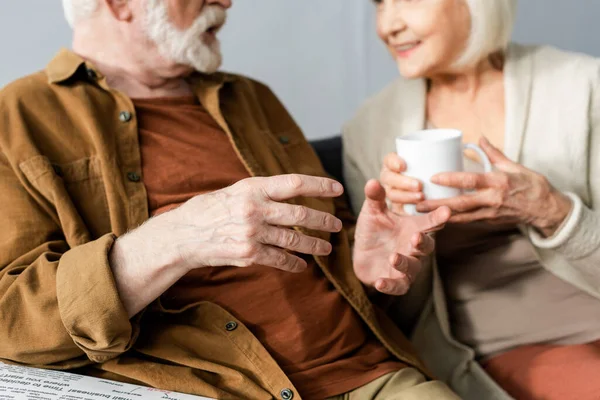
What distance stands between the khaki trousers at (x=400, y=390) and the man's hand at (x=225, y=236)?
306mm

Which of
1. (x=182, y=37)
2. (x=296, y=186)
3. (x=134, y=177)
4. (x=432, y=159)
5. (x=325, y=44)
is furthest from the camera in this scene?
(x=325, y=44)

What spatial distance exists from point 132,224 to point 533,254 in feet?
2.63

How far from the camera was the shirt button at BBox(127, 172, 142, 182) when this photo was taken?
122 cm

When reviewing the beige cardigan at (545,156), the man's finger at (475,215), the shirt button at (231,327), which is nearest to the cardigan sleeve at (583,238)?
the beige cardigan at (545,156)

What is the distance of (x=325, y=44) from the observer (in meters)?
2.21

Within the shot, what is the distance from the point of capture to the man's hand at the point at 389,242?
1.12 meters

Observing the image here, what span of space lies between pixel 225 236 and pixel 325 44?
138 cm

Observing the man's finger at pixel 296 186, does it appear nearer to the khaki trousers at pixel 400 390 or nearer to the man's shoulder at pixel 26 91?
the khaki trousers at pixel 400 390

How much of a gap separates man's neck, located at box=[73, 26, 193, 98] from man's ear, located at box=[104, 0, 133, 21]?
0.04 metres

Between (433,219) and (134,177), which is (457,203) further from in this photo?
(134,177)

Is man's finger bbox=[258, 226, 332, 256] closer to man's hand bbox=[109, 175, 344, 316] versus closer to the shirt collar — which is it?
man's hand bbox=[109, 175, 344, 316]

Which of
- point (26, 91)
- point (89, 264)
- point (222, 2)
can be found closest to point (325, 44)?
point (222, 2)

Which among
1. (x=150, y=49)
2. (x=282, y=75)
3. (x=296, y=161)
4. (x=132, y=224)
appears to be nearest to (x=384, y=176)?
(x=296, y=161)

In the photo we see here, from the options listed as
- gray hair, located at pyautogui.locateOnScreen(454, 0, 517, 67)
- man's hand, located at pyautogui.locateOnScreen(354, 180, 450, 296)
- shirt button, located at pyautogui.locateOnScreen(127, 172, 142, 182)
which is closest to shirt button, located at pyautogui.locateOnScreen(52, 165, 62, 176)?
shirt button, located at pyautogui.locateOnScreen(127, 172, 142, 182)
